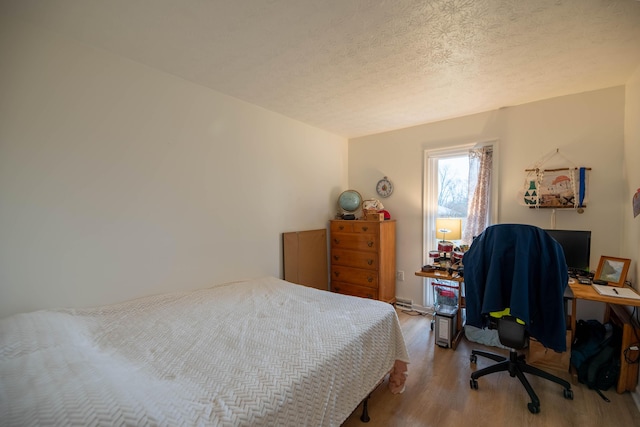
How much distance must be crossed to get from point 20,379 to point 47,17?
188 cm

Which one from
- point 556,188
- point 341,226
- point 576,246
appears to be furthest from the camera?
point 341,226

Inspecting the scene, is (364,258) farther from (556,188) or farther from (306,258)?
(556,188)

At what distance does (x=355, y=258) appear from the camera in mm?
3426

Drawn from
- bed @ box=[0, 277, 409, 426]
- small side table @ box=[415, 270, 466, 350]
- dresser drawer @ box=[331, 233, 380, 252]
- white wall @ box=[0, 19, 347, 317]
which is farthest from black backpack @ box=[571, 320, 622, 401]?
white wall @ box=[0, 19, 347, 317]

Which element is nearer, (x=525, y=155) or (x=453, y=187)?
(x=525, y=155)

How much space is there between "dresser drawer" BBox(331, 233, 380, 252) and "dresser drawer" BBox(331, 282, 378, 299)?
1.62 feet

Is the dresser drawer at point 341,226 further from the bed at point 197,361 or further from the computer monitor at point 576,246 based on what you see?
the computer monitor at point 576,246

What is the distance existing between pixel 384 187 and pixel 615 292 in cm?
241

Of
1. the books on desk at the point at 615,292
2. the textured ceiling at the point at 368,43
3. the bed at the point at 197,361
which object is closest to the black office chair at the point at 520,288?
the books on desk at the point at 615,292

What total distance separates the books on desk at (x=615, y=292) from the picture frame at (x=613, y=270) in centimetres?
10

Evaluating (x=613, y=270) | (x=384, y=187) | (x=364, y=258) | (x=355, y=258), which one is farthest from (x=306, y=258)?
(x=613, y=270)

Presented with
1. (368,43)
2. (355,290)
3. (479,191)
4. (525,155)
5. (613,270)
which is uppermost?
(368,43)

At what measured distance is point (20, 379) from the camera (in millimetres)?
993

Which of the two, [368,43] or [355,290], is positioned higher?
[368,43]
